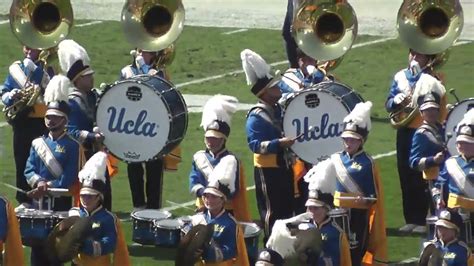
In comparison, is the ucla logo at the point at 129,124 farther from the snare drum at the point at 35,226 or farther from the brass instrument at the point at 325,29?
the snare drum at the point at 35,226

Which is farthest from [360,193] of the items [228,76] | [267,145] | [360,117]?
[228,76]

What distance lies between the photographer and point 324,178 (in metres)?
13.2

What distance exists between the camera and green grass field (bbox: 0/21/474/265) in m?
17.3

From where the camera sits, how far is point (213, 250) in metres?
13.1

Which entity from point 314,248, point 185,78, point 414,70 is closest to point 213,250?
point 314,248

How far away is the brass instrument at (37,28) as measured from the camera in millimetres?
16875

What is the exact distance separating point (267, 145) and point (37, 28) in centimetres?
270

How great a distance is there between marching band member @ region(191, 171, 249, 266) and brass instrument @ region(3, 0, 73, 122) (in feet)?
13.0

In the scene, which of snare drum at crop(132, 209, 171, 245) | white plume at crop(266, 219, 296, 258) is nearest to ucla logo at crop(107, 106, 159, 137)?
snare drum at crop(132, 209, 171, 245)

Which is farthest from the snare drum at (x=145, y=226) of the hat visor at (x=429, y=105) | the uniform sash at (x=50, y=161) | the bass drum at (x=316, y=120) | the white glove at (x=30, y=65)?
the white glove at (x=30, y=65)

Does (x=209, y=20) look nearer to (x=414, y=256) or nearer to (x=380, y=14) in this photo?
(x=380, y=14)

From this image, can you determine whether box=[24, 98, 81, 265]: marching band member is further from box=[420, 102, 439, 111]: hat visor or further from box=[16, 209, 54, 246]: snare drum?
box=[420, 102, 439, 111]: hat visor

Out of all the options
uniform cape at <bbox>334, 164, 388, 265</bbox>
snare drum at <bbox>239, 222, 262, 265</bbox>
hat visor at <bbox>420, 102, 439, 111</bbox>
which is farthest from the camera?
hat visor at <bbox>420, 102, 439, 111</bbox>

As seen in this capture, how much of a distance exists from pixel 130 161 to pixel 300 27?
2.11m
